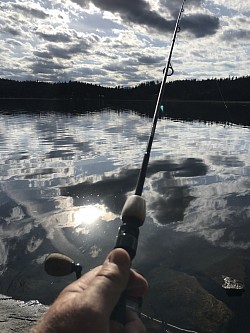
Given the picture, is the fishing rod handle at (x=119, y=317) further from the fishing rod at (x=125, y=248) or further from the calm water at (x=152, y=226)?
the calm water at (x=152, y=226)

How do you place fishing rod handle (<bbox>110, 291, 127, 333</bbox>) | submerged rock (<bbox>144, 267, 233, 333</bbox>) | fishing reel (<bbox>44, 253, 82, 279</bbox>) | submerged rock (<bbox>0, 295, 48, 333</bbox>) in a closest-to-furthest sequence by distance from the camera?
fishing rod handle (<bbox>110, 291, 127, 333</bbox>)
fishing reel (<bbox>44, 253, 82, 279</bbox>)
submerged rock (<bbox>0, 295, 48, 333</bbox>)
submerged rock (<bbox>144, 267, 233, 333</bbox>)

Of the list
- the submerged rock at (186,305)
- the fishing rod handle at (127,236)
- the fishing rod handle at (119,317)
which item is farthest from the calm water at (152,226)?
the fishing rod handle at (119,317)

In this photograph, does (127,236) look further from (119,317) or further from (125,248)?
(119,317)

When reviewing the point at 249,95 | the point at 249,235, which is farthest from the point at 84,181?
the point at 249,95

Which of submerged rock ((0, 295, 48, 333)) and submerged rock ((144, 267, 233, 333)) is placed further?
submerged rock ((144, 267, 233, 333))

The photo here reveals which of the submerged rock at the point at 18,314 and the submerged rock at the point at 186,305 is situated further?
the submerged rock at the point at 186,305

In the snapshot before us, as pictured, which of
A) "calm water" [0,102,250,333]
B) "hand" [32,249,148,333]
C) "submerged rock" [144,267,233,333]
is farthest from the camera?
"calm water" [0,102,250,333]

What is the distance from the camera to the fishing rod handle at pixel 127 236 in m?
1.60

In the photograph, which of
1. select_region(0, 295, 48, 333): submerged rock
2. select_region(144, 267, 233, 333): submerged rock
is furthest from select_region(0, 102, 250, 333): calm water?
select_region(0, 295, 48, 333): submerged rock

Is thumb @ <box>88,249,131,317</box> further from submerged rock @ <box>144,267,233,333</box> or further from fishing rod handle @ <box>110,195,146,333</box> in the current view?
submerged rock @ <box>144,267,233,333</box>

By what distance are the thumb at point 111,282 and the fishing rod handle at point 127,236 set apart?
0.11 meters

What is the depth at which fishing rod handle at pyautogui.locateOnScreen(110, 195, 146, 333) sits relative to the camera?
160cm

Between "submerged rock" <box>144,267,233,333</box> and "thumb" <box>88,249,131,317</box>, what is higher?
"thumb" <box>88,249,131,317</box>

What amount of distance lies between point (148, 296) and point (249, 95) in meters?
157
